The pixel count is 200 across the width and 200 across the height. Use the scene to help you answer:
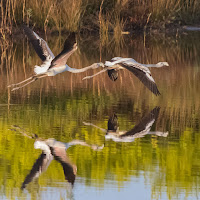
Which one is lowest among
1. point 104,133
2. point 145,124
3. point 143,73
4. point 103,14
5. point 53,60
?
point 104,133

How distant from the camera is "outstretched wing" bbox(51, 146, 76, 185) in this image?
6.59 m

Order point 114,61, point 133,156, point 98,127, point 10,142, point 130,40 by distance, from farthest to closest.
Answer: point 130,40, point 114,61, point 98,127, point 10,142, point 133,156

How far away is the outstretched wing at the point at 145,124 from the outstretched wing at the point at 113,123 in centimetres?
25

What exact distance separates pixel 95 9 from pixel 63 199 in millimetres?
19369

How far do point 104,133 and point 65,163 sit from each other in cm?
167

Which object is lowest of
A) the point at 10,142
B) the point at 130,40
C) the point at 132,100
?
the point at 10,142

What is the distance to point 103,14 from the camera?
24.8m

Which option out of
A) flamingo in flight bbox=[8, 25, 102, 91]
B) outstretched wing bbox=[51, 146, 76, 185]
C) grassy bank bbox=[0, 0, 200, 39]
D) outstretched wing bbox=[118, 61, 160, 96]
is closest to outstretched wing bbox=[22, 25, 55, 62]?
flamingo in flight bbox=[8, 25, 102, 91]

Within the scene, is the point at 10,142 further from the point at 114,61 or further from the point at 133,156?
the point at 114,61

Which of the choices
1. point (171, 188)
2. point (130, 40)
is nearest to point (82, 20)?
point (130, 40)

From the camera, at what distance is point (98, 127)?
8.96 meters

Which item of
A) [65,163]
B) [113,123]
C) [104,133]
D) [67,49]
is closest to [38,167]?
[65,163]

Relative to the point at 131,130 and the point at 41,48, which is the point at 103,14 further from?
the point at 131,130

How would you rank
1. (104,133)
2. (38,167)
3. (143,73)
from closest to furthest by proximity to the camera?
(38,167) → (104,133) → (143,73)
